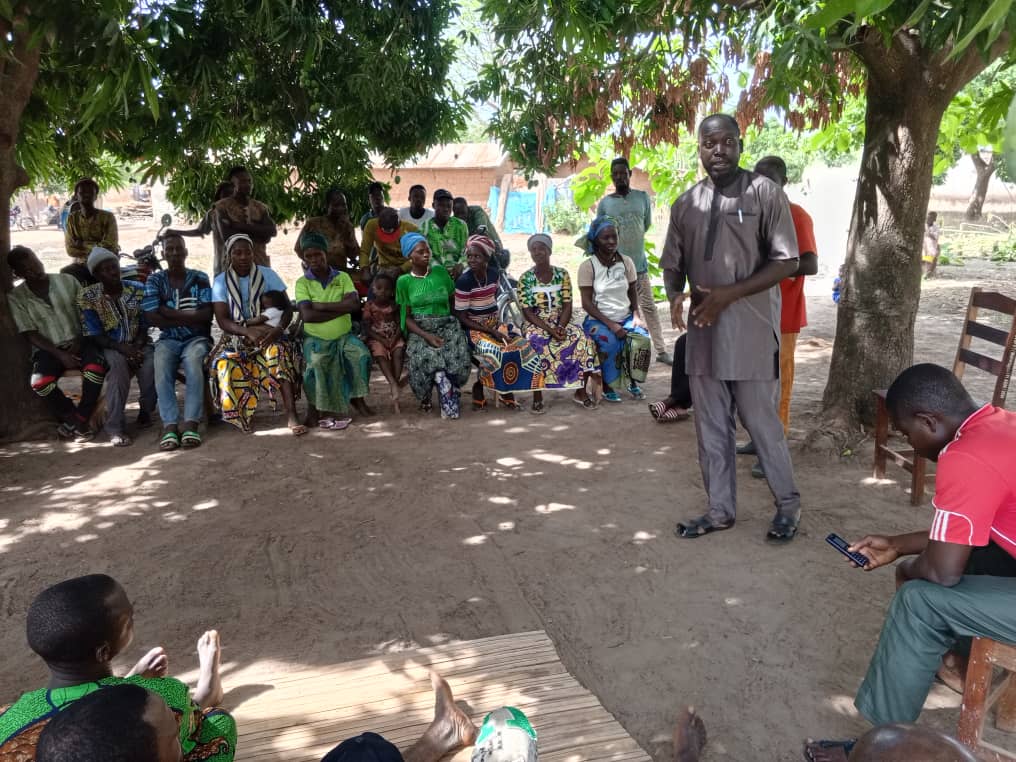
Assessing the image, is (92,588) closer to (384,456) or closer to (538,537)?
(538,537)

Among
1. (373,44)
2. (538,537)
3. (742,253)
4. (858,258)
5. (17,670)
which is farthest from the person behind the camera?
(373,44)

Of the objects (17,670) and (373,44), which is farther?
(373,44)

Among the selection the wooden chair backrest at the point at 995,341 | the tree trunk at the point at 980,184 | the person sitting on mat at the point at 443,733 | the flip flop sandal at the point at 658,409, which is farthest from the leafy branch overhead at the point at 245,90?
the tree trunk at the point at 980,184

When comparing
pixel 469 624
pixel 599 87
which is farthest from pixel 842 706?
pixel 599 87

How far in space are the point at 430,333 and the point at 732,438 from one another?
314 centimetres

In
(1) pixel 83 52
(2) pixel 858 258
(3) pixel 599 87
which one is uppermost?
(3) pixel 599 87

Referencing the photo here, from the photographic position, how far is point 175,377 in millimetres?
6098

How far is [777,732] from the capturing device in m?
2.73

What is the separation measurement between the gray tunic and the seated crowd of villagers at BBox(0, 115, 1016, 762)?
0.01 m

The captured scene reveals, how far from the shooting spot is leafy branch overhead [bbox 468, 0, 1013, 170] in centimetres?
403

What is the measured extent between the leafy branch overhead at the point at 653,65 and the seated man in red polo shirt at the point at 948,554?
185 centimetres

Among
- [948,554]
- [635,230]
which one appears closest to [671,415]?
[635,230]

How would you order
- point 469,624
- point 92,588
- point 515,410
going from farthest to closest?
point 515,410, point 469,624, point 92,588

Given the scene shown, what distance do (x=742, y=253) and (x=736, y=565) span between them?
150 cm
